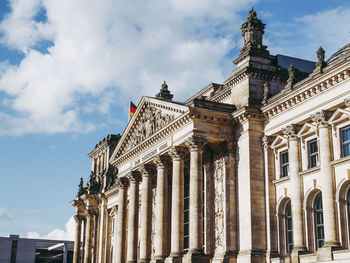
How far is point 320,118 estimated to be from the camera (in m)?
30.5

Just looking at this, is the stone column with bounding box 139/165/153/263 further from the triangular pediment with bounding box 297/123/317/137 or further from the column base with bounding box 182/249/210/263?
the triangular pediment with bounding box 297/123/317/137

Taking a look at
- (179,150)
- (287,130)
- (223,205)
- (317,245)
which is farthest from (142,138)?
(317,245)

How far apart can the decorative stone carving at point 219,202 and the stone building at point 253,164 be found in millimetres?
68

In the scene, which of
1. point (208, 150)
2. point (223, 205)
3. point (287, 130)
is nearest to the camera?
point (287, 130)

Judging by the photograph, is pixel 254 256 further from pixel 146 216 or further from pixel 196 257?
pixel 146 216

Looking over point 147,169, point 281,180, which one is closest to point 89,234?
point 147,169

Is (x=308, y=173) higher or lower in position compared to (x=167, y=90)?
lower

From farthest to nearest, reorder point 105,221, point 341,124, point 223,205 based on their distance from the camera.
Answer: point 105,221
point 223,205
point 341,124

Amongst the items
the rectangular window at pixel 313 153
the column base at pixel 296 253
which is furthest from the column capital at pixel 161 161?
the column base at pixel 296 253

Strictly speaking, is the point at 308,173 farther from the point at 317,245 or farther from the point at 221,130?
the point at 221,130

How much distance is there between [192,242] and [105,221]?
93.1ft

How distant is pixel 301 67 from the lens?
4609 centimetres

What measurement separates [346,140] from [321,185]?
2.86 metres

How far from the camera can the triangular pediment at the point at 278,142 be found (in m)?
34.2
